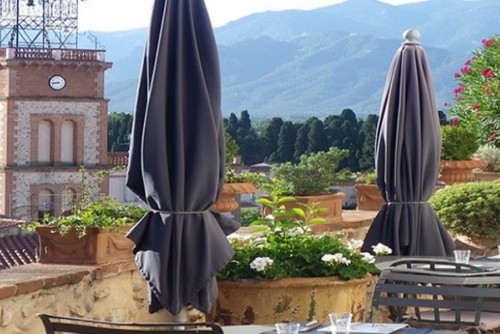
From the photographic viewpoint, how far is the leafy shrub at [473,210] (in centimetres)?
884

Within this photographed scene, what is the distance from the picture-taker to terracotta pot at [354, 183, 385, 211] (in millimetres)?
9734

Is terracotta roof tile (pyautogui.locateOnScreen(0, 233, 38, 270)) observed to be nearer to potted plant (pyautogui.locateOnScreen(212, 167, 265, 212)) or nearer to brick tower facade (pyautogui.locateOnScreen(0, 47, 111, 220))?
potted plant (pyautogui.locateOnScreen(212, 167, 265, 212))

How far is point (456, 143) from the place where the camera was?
10.7m

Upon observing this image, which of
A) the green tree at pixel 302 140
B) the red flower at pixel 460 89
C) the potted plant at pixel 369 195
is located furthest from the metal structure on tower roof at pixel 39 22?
the potted plant at pixel 369 195

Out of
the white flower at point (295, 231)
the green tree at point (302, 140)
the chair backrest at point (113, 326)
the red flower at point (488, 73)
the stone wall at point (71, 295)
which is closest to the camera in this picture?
the chair backrest at point (113, 326)

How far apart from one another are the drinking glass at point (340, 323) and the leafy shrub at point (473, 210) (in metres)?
5.14

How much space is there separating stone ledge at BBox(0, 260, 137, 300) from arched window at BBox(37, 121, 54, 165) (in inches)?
2987

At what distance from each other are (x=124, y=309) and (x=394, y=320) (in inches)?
51.9

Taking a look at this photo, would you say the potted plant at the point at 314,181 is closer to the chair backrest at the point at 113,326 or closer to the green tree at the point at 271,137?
the chair backrest at the point at 113,326

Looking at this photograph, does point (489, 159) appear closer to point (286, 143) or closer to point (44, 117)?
point (286, 143)

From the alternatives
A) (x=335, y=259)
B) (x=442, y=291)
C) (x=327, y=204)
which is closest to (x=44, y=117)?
(x=327, y=204)

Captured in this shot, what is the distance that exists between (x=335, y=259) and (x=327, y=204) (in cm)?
282

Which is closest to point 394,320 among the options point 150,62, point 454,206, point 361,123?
point 150,62

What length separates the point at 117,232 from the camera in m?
5.79
